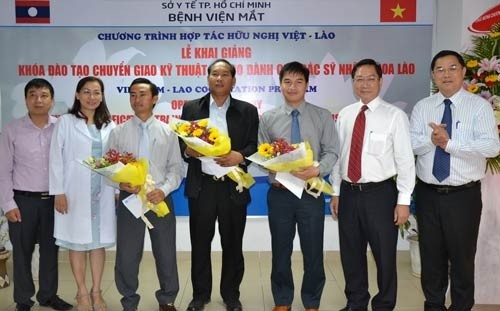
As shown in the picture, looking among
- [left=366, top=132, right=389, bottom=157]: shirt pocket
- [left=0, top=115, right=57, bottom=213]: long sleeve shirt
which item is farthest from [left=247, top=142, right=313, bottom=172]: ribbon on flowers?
[left=0, top=115, right=57, bottom=213]: long sleeve shirt

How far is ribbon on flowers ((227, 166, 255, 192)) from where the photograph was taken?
10.3 ft

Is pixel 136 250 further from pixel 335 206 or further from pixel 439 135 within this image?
pixel 439 135

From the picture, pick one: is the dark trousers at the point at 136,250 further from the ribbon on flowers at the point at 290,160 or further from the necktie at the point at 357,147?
the necktie at the point at 357,147

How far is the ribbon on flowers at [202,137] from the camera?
2.89 m

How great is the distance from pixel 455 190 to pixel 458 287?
65 centimetres

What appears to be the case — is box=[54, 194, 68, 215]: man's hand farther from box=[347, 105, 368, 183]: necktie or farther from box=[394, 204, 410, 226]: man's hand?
box=[394, 204, 410, 226]: man's hand

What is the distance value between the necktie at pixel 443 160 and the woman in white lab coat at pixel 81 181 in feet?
7.03

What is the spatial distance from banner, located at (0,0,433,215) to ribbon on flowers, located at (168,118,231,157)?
1.78 metres

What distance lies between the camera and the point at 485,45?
11.2 ft

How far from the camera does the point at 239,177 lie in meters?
3.15

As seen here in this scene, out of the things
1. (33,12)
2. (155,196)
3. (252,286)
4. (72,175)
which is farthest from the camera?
(33,12)

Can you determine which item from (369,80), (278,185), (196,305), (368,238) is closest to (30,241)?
(196,305)

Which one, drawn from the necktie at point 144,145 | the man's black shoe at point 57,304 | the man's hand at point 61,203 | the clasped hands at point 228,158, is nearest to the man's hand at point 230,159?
the clasped hands at point 228,158

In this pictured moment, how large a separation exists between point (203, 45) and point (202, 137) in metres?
1.95
